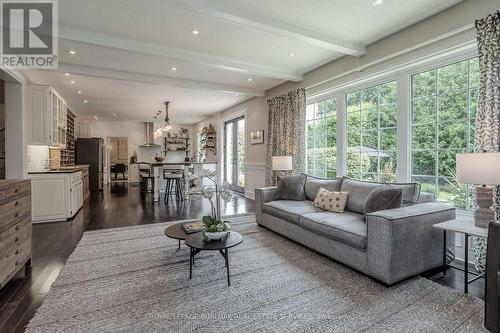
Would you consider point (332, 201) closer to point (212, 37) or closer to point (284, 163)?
point (284, 163)

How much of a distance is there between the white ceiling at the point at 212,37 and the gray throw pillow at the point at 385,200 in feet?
6.89

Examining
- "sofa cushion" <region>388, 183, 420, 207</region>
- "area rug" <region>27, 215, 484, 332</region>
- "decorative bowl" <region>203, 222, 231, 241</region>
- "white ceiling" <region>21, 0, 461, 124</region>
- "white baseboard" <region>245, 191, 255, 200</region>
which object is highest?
"white ceiling" <region>21, 0, 461, 124</region>

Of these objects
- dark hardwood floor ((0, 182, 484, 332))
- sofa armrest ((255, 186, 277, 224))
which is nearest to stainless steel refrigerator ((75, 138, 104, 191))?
dark hardwood floor ((0, 182, 484, 332))

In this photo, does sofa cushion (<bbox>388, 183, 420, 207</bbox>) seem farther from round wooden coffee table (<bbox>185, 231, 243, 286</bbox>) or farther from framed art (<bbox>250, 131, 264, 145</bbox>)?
framed art (<bbox>250, 131, 264, 145</bbox>)

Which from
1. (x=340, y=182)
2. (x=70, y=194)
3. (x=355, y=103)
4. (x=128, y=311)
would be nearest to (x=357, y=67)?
(x=355, y=103)

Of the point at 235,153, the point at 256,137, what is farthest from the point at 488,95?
the point at 235,153

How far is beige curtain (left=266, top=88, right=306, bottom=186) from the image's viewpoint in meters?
5.19

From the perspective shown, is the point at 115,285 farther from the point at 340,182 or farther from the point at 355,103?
the point at 355,103

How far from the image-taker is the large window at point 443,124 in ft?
9.69

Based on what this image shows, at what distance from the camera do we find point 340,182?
3.79 m

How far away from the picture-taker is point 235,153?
27.8 ft

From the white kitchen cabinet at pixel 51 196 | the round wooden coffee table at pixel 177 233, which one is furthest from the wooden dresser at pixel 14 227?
the white kitchen cabinet at pixel 51 196

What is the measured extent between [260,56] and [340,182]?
2.49m

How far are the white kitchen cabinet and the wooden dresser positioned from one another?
217cm
